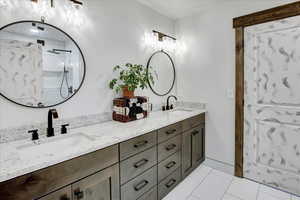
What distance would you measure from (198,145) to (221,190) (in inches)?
25.9

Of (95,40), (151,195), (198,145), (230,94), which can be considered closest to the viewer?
(151,195)

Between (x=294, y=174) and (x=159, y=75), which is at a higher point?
(x=159, y=75)

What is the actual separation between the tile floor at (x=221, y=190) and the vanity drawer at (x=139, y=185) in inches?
16.3

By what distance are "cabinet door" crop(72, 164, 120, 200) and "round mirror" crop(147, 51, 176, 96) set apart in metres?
1.50

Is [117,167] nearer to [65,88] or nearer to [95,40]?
[65,88]

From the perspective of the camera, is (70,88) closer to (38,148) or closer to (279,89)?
(38,148)

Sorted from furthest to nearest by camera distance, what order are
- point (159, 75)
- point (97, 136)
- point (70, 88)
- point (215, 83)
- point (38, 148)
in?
point (159, 75) → point (215, 83) → point (70, 88) → point (97, 136) → point (38, 148)

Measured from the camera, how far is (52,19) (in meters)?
1.54

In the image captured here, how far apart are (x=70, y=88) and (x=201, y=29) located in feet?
7.07

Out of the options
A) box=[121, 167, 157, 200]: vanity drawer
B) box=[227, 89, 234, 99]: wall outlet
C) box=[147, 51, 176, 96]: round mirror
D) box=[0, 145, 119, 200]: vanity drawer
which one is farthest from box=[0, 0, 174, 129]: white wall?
box=[227, 89, 234, 99]: wall outlet

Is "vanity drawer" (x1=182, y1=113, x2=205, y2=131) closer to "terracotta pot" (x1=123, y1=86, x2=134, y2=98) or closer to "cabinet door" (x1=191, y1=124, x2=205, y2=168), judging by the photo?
"cabinet door" (x1=191, y1=124, x2=205, y2=168)

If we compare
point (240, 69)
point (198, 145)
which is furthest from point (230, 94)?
point (198, 145)

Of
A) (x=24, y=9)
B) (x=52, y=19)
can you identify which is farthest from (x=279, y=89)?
(x=24, y=9)

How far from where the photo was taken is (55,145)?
1374 millimetres
